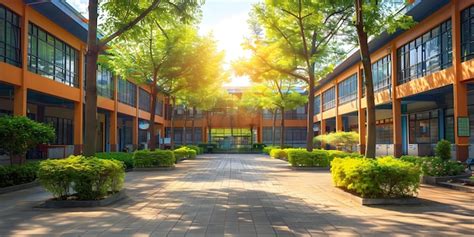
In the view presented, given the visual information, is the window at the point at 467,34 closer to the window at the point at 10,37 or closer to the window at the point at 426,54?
the window at the point at 426,54

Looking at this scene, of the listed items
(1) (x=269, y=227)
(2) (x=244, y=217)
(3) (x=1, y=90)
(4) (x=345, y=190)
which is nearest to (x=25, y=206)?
(2) (x=244, y=217)

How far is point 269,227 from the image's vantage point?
759cm

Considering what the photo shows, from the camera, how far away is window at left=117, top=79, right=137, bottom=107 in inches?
1544

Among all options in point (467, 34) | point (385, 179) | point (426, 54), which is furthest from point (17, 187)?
point (426, 54)

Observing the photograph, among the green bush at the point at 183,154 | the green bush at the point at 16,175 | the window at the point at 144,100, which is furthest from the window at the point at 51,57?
the window at the point at 144,100

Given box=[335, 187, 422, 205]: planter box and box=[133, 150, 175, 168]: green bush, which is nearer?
box=[335, 187, 422, 205]: planter box

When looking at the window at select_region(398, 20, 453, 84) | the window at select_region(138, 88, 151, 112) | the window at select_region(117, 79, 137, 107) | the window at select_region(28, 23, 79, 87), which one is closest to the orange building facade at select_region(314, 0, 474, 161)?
the window at select_region(398, 20, 453, 84)

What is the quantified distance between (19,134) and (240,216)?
848 cm

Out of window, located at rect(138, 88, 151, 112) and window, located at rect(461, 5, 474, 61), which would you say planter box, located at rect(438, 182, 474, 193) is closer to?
window, located at rect(461, 5, 474, 61)

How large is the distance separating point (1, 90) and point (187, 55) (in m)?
9.45

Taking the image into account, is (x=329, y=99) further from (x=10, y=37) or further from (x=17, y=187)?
(x=17, y=187)

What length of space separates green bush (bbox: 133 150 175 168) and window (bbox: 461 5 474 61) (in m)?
14.4

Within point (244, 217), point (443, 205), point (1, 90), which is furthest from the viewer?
point (1, 90)

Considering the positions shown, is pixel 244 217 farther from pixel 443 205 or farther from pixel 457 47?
pixel 457 47
